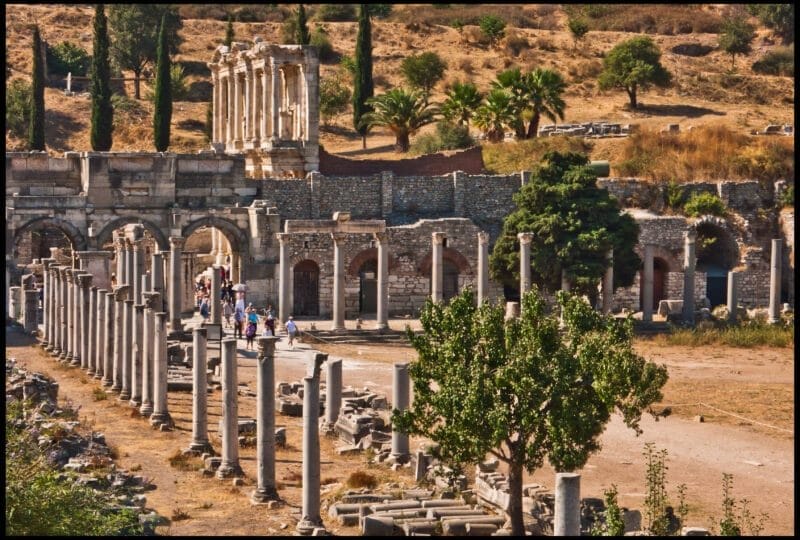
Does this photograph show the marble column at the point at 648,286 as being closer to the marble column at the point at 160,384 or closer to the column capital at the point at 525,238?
the column capital at the point at 525,238

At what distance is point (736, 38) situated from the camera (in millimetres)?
98750

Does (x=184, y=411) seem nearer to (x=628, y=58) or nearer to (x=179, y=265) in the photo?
(x=179, y=265)

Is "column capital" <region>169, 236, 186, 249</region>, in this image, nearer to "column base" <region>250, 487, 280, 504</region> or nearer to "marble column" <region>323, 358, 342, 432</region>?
"marble column" <region>323, 358, 342, 432</region>

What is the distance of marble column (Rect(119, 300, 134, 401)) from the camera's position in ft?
124

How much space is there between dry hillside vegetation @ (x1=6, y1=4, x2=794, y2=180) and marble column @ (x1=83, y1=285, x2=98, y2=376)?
27.1 meters

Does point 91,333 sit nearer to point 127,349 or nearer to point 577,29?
point 127,349

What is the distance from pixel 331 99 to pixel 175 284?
1265 inches

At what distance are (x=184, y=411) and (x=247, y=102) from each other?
107 ft

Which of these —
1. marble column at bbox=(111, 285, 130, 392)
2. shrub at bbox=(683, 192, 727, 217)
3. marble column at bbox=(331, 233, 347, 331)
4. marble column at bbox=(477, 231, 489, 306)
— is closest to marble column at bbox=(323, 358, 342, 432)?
marble column at bbox=(111, 285, 130, 392)

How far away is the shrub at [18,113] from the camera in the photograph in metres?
80.4

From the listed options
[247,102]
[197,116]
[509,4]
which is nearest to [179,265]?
[247,102]

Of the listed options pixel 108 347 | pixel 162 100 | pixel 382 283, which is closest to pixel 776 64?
pixel 162 100

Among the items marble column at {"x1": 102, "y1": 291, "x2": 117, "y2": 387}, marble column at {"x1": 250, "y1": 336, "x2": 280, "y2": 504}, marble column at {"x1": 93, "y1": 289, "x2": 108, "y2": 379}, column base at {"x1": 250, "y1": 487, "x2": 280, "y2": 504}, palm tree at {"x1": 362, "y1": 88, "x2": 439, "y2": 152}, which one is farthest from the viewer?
palm tree at {"x1": 362, "y1": 88, "x2": 439, "y2": 152}

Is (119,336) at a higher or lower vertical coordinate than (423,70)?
lower
